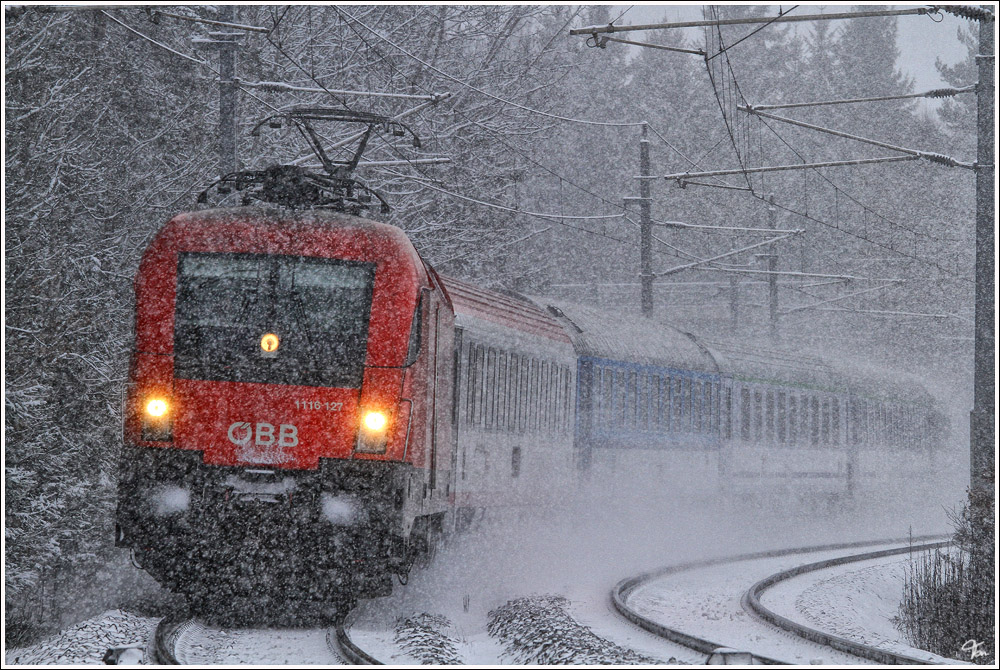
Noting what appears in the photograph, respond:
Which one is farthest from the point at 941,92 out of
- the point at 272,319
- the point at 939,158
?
the point at 272,319

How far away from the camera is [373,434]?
920 centimetres

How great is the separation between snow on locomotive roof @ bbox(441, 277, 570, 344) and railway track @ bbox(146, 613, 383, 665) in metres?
3.82

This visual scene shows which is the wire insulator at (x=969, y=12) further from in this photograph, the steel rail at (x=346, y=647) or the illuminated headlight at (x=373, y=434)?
the steel rail at (x=346, y=647)

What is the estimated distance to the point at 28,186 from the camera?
12.4 meters

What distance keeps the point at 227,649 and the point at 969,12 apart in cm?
876

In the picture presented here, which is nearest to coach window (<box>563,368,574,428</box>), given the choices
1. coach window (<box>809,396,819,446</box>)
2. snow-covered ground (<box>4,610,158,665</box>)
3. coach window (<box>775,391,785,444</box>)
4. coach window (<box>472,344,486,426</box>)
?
coach window (<box>472,344,486,426</box>)

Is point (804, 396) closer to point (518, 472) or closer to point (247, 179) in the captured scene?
point (518, 472)

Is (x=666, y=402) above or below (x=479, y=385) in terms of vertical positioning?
above

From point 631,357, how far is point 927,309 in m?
41.6

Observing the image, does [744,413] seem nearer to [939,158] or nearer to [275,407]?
[939,158]

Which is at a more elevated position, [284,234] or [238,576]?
[284,234]

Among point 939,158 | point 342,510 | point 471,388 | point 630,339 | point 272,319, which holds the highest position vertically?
point 939,158

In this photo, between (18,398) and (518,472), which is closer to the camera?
(18,398)

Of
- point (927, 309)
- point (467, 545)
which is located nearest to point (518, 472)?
point (467, 545)
